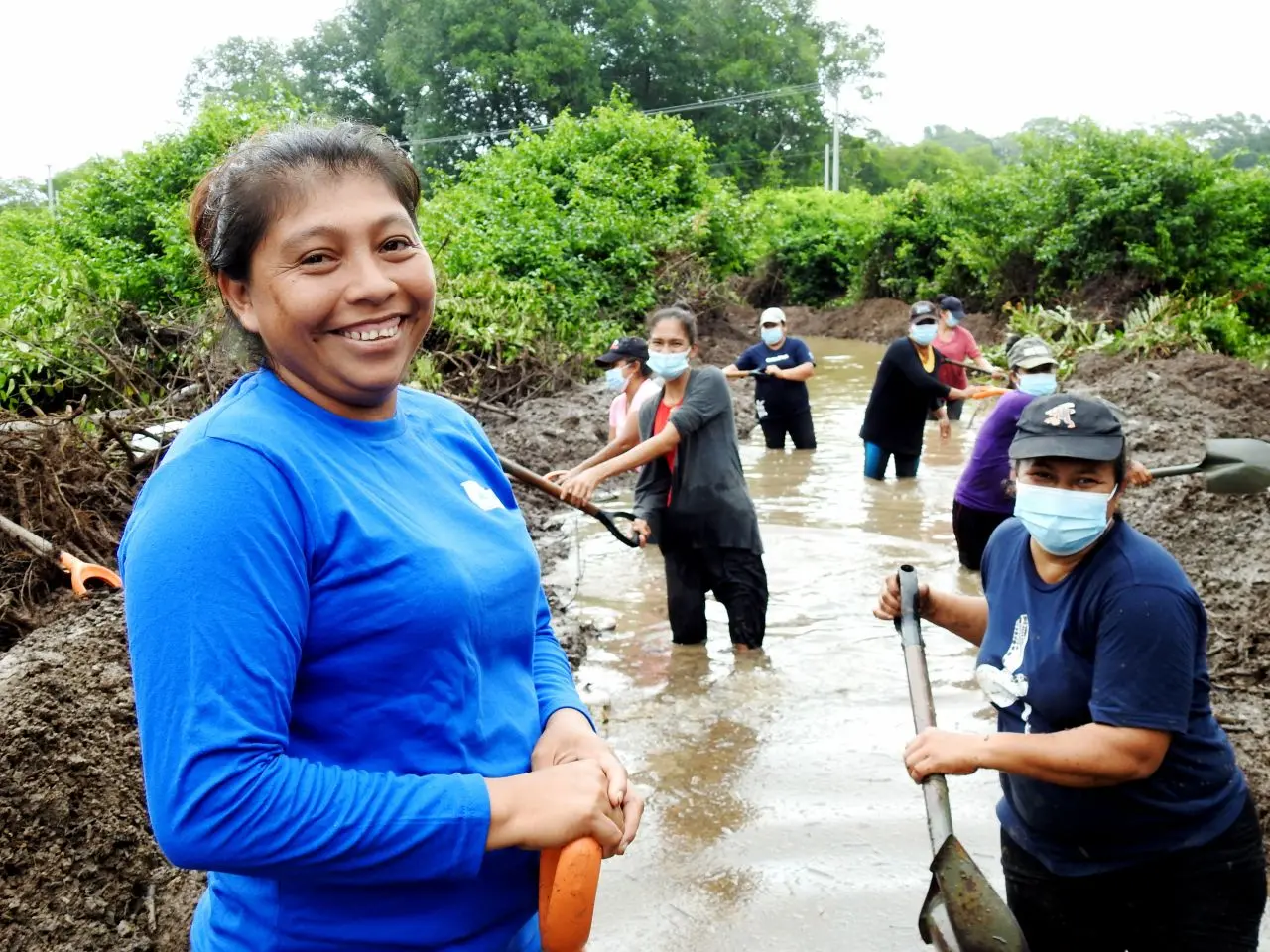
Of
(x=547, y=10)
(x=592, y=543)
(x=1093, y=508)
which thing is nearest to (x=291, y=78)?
(x=547, y=10)

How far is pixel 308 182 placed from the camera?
1.56 metres

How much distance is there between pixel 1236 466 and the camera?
4.04 metres

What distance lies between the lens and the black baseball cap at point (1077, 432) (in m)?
2.63

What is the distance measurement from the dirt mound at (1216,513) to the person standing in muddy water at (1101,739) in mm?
1741

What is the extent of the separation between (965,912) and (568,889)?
4.03 ft

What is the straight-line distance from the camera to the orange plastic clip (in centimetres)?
475

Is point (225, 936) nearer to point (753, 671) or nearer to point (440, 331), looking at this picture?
point (753, 671)

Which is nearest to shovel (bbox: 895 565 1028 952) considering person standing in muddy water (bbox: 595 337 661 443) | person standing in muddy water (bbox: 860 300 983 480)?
person standing in muddy water (bbox: 595 337 661 443)

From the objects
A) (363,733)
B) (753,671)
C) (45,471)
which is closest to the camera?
(363,733)

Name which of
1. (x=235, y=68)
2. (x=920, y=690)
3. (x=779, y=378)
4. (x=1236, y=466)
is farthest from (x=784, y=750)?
(x=235, y=68)

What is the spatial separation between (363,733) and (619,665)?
4929 millimetres

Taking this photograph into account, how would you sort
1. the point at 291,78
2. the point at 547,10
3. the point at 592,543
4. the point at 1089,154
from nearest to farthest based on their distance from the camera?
1. the point at 592,543
2. the point at 1089,154
3. the point at 547,10
4. the point at 291,78

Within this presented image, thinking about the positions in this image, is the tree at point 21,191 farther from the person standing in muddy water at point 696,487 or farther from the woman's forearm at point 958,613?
the woman's forearm at point 958,613

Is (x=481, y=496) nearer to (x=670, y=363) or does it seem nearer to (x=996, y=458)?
(x=670, y=363)
